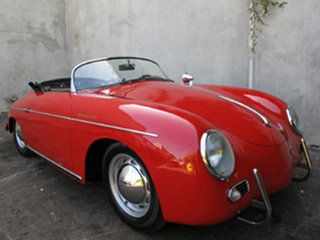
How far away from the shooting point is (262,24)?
12.1 ft

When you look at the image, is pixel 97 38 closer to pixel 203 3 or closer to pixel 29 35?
pixel 29 35

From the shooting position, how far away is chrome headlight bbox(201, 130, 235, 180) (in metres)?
1.32

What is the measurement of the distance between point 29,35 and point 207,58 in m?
5.27

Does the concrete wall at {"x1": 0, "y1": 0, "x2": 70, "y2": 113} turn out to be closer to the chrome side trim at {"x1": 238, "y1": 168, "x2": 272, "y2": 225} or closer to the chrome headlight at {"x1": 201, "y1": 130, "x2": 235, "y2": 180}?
the chrome headlight at {"x1": 201, "y1": 130, "x2": 235, "y2": 180}

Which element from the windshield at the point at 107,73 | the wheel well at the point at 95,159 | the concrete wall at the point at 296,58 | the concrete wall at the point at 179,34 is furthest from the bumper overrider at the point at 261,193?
the concrete wall at the point at 179,34

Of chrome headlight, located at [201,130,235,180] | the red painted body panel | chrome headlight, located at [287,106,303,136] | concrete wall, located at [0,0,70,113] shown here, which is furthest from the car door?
concrete wall, located at [0,0,70,113]

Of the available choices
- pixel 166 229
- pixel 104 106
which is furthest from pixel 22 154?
pixel 166 229

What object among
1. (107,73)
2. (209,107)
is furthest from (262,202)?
(107,73)

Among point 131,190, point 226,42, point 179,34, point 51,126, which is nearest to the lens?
point 131,190

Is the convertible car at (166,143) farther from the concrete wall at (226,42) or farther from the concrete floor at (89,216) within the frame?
the concrete wall at (226,42)

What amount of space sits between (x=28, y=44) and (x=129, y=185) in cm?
664

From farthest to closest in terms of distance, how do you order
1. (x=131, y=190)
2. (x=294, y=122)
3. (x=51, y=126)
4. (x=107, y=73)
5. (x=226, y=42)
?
(x=226, y=42) → (x=107, y=73) → (x=51, y=126) → (x=294, y=122) → (x=131, y=190)

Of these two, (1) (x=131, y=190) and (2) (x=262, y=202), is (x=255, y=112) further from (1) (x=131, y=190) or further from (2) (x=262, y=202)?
(1) (x=131, y=190)

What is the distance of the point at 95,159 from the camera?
202cm
